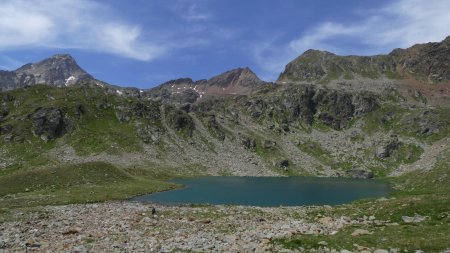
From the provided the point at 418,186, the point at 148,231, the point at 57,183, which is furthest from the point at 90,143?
the point at 148,231

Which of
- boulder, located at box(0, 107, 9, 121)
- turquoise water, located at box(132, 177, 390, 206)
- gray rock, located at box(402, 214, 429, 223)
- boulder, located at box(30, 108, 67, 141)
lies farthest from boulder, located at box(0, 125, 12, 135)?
gray rock, located at box(402, 214, 429, 223)

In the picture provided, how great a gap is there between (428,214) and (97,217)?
1430 inches

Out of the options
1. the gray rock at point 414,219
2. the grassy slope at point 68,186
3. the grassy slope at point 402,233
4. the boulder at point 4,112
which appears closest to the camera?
the grassy slope at point 402,233

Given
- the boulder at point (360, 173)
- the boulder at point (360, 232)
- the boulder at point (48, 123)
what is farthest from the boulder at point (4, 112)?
the boulder at point (360, 232)

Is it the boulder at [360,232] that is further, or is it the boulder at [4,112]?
the boulder at [4,112]

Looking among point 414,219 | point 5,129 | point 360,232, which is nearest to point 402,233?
point 360,232

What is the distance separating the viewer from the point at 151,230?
4116cm

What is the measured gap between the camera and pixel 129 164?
158625 millimetres

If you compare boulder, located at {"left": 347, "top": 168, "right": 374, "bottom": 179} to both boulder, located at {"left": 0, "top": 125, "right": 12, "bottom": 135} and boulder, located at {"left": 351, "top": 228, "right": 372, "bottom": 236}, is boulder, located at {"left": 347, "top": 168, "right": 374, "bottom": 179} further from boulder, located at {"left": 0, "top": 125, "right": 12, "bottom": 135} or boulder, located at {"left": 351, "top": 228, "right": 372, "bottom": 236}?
boulder, located at {"left": 351, "top": 228, "right": 372, "bottom": 236}

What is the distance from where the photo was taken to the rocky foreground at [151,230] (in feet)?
105

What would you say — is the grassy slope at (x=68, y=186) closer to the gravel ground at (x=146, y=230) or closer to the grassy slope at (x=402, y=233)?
the gravel ground at (x=146, y=230)

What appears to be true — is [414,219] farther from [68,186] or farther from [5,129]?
[5,129]

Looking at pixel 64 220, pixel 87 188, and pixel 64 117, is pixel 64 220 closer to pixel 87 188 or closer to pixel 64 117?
pixel 87 188

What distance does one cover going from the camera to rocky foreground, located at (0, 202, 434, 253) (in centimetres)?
3216
